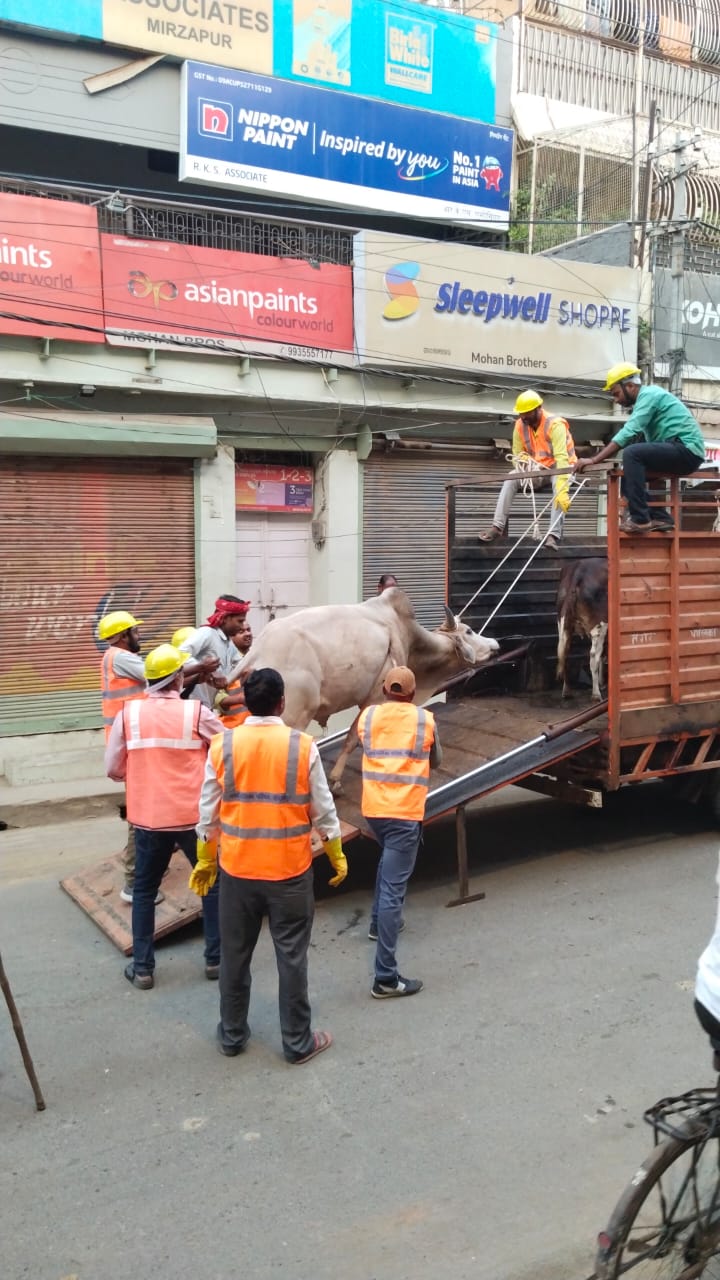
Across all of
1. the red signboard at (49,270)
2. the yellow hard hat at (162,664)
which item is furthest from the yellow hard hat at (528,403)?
the red signboard at (49,270)

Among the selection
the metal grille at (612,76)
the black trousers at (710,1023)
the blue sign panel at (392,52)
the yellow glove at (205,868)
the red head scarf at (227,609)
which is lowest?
the yellow glove at (205,868)

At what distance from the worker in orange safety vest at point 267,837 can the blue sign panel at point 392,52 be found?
13.3 meters

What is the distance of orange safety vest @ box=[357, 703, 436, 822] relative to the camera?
17.2ft

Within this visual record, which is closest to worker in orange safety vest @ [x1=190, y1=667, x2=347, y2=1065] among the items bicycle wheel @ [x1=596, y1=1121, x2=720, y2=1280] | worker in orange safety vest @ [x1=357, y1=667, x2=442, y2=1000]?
worker in orange safety vest @ [x1=357, y1=667, x2=442, y2=1000]

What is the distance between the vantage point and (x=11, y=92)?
13.1m

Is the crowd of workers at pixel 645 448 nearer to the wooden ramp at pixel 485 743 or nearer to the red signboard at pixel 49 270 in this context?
the wooden ramp at pixel 485 743

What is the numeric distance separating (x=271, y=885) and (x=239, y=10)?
1406 cm

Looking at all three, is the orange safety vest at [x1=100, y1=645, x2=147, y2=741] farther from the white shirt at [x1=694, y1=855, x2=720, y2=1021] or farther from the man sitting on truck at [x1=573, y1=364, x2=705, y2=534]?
the white shirt at [x1=694, y1=855, x2=720, y2=1021]

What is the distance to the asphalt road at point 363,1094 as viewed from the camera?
333cm

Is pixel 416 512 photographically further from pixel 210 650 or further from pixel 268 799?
pixel 268 799

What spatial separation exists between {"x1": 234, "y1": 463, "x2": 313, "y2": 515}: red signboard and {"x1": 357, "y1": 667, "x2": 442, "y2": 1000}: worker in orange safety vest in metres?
7.91

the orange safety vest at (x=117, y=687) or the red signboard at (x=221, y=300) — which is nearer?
the orange safety vest at (x=117, y=687)

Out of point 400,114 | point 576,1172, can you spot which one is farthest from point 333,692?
point 400,114

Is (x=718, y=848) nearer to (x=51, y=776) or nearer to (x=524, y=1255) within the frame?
(x=524, y=1255)
